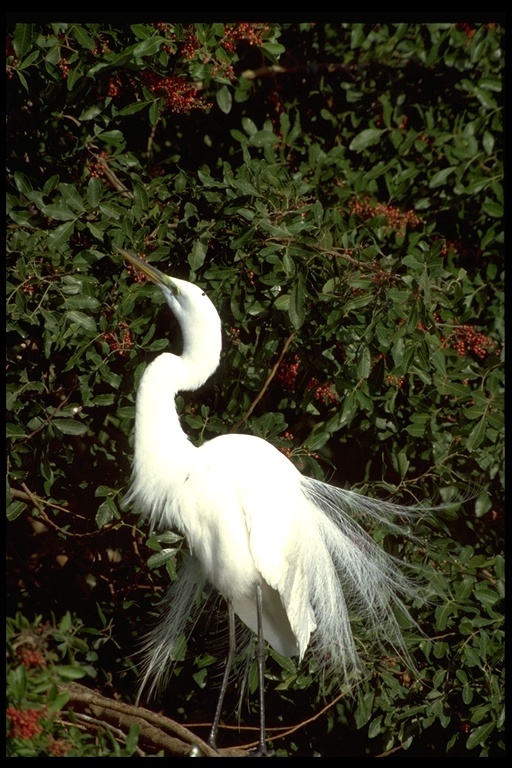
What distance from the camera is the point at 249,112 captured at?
3.26 meters

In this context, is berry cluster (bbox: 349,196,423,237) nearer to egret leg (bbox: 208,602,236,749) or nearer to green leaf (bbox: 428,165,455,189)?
green leaf (bbox: 428,165,455,189)

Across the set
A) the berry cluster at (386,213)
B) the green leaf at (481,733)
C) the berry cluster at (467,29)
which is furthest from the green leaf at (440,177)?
the green leaf at (481,733)

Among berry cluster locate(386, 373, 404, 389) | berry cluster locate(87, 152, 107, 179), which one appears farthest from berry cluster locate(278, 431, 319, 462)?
berry cluster locate(87, 152, 107, 179)

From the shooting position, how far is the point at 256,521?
237 centimetres

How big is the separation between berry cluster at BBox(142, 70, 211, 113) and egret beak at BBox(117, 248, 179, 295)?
0.47 m

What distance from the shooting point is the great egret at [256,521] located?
236 cm

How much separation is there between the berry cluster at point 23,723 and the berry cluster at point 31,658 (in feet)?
0.27

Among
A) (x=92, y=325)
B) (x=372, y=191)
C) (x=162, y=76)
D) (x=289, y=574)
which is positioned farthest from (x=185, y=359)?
(x=372, y=191)

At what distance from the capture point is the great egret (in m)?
2.36

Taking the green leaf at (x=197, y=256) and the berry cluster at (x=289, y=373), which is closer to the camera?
the green leaf at (x=197, y=256)

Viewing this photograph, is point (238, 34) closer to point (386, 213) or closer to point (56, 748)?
point (386, 213)

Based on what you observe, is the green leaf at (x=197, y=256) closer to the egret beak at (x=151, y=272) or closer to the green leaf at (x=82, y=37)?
the egret beak at (x=151, y=272)

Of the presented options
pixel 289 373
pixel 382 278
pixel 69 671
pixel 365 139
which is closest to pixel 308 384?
pixel 289 373

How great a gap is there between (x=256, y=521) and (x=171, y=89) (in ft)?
3.77
